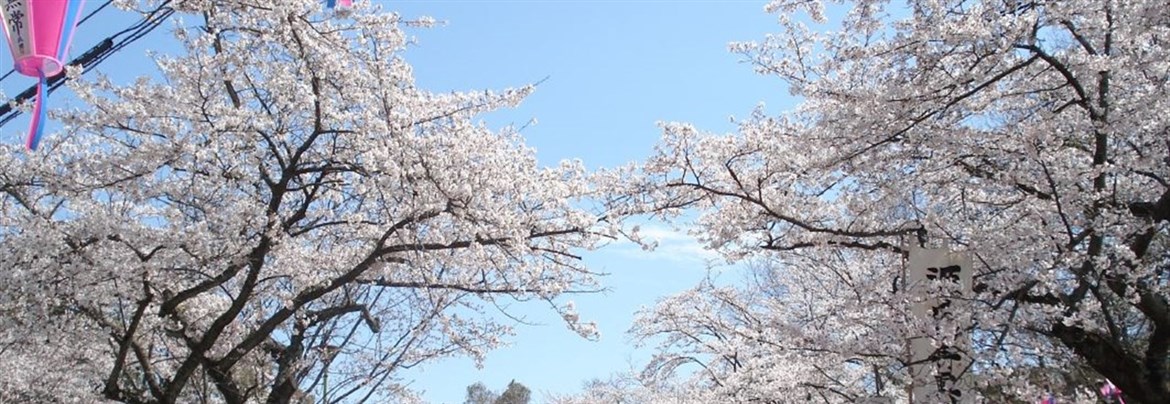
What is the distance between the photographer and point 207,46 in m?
5.57

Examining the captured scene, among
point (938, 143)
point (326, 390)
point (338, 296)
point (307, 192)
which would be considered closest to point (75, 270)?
point (307, 192)

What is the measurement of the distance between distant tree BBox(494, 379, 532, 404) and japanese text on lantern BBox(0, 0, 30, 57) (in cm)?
3036

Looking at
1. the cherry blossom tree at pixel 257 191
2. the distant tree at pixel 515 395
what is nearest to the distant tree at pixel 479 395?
the distant tree at pixel 515 395

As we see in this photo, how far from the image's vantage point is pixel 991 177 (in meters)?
5.31

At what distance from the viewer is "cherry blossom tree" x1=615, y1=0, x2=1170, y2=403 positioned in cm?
451

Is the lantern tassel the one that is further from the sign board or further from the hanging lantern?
the sign board

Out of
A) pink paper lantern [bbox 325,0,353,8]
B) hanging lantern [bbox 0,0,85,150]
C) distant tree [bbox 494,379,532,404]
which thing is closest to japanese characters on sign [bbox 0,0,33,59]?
hanging lantern [bbox 0,0,85,150]

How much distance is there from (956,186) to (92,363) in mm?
7417

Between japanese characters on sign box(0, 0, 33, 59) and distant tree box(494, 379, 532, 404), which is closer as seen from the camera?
japanese characters on sign box(0, 0, 33, 59)

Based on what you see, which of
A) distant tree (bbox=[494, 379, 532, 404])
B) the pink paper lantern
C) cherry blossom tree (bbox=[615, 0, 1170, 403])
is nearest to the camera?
cherry blossom tree (bbox=[615, 0, 1170, 403])

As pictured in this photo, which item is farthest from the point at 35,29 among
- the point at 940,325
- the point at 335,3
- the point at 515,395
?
the point at 515,395

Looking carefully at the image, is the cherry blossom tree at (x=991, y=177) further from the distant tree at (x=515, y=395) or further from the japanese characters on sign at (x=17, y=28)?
the distant tree at (x=515, y=395)

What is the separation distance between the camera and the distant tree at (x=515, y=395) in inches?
1372

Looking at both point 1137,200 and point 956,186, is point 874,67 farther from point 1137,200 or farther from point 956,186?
point 1137,200
